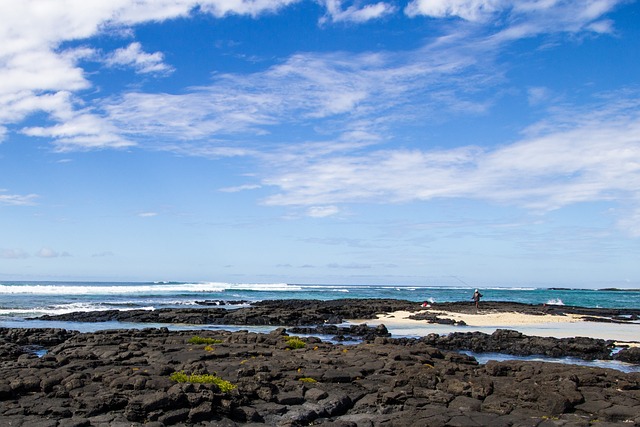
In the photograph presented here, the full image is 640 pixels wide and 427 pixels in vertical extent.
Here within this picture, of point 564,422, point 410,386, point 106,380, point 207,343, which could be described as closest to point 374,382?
point 410,386

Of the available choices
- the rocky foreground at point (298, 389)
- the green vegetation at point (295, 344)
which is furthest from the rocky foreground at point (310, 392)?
the green vegetation at point (295, 344)

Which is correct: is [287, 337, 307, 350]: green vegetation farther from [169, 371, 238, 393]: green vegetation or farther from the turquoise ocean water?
the turquoise ocean water

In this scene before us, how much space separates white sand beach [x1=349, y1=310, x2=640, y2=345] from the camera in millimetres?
36925

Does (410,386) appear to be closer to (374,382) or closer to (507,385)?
(374,382)

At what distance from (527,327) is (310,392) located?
32.1 m

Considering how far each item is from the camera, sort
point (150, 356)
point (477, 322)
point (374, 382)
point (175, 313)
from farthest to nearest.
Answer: point (175, 313) → point (477, 322) → point (150, 356) → point (374, 382)

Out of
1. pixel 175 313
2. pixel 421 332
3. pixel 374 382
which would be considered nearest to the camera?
pixel 374 382

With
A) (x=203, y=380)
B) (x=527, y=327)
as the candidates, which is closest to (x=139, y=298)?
(x=527, y=327)

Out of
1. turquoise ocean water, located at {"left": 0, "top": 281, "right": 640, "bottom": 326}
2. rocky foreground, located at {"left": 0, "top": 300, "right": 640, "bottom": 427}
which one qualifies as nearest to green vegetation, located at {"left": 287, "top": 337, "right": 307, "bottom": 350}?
rocky foreground, located at {"left": 0, "top": 300, "right": 640, "bottom": 427}

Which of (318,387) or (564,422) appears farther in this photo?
(318,387)

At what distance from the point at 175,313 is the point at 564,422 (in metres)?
43.8

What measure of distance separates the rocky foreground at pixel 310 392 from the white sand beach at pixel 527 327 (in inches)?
682

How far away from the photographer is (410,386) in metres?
16.4

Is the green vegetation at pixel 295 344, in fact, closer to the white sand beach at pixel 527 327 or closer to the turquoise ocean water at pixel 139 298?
the white sand beach at pixel 527 327
